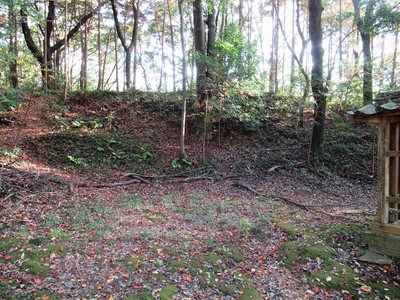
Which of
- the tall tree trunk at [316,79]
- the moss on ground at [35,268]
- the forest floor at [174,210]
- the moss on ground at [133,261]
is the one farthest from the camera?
the tall tree trunk at [316,79]

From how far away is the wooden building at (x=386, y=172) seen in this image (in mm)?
5102

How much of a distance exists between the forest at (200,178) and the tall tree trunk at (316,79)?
0.17 feet

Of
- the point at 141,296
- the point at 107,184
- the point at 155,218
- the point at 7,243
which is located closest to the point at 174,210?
the point at 155,218

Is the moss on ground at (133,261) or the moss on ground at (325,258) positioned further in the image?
the moss on ground at (133,261)

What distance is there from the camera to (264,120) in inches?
619

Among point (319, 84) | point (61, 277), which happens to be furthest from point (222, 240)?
point (319, 84)

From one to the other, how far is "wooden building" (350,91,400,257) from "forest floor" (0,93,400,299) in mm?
349

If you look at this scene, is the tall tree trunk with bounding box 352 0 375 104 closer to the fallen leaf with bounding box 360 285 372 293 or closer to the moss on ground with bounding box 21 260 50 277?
the fallen leaf with bounding box 360 285 372 293

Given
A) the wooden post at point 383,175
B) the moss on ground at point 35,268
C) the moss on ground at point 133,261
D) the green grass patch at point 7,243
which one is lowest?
the moss on ground at point 133,261

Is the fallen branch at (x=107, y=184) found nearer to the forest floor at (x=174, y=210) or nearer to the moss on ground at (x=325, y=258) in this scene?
the forest floor at (x=174, y=210)

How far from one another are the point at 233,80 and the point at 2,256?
33.5 ft

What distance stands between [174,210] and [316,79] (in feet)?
25.9

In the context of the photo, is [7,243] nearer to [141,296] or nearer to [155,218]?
[141,296]

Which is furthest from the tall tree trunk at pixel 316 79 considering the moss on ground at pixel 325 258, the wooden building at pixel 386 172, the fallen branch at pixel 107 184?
the fallen branch at pixel 107 184
